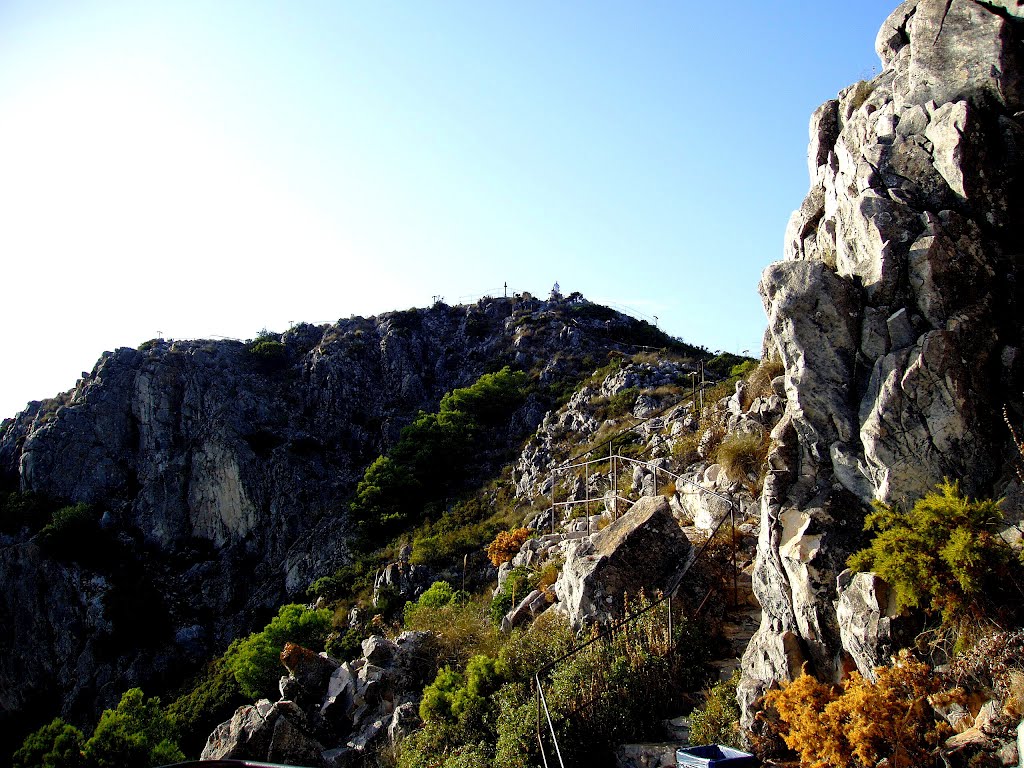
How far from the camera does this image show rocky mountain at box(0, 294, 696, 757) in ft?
114

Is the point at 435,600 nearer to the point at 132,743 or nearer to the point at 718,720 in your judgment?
the point at 132,743

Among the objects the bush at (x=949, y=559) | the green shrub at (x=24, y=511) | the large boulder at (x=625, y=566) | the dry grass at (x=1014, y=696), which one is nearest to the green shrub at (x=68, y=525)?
the green shrub at (x=24, y=511)

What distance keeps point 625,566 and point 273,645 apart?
47.5 feet

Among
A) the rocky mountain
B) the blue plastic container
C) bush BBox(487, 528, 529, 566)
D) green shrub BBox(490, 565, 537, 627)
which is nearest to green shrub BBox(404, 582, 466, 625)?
bush BBox(487, 528, 529, 566)

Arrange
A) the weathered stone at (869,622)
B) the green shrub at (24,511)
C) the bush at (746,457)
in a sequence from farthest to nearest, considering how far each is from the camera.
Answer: the green shrub at (24,511) → the bush at (746,457) → the weathered stone at (869,622)

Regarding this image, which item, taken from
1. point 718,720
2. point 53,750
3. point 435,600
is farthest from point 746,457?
point 53,750

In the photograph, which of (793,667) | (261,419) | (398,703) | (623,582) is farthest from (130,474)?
(793,667)

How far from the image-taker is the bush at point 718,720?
864 centimetres

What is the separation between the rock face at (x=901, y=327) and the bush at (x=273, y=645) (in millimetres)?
16445

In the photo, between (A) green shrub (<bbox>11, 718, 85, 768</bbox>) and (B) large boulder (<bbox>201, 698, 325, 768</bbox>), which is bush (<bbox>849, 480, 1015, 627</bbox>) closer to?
(B) large boulder (<bbox>201, 698, 325, 768</bbox>)

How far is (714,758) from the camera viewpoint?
7.58 m

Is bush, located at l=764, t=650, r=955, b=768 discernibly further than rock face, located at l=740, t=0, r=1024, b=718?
No

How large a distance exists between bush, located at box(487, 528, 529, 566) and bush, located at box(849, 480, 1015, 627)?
15783mm

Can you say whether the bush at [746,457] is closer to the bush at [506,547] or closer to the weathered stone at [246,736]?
the weathered stone at [246,736]
